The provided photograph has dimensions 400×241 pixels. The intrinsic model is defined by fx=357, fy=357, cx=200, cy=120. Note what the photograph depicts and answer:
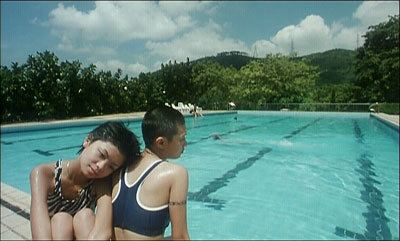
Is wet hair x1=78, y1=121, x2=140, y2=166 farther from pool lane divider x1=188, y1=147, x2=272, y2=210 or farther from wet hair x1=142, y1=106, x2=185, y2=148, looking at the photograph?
pool lane divider x1=188, y1=147, x2=272, y2=210

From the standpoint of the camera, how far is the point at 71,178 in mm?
1261

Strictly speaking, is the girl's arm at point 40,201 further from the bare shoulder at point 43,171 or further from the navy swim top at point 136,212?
the navy swim top at point 136,212

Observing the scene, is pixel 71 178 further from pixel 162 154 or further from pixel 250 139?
pixel 250 139

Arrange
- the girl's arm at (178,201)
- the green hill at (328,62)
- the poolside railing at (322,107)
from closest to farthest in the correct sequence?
the girl's arm at (178,201) < the poolside railing at (322,107) < the green hill at (328,62)

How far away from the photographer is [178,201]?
114cm

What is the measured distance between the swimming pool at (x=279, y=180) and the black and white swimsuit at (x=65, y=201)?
0.30m

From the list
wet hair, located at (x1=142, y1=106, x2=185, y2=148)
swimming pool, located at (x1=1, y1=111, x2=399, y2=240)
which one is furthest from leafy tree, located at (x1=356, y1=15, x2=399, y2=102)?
wet hair, located at (x1=142, y1=106, x2=185, y2=148)

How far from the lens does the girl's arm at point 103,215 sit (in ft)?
3.80

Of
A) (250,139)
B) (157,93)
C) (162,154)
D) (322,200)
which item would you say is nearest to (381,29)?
(157,93)

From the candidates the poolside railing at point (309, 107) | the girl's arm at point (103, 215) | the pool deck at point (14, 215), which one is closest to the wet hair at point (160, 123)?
the girl's arm at point (103, 215)

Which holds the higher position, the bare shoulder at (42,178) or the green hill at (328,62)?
the green hill at (328,62)

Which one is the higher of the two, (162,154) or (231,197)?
(162,154)

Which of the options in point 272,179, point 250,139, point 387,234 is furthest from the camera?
point 250,139

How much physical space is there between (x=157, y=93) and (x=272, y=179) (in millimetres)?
18468
